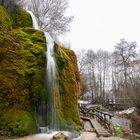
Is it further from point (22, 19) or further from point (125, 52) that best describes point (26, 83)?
point (125, 52)

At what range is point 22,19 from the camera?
16312mm

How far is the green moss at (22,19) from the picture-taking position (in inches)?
635

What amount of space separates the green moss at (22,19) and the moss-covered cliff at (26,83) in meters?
2.93

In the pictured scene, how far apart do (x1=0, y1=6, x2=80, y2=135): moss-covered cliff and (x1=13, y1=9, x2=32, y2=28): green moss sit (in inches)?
116

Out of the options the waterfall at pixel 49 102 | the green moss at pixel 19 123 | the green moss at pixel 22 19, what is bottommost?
the green moss at pixel 19 123

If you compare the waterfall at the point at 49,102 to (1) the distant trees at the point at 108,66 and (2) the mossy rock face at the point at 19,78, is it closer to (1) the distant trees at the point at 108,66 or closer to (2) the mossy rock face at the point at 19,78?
(2) the mossy rock face at the point at 19,78

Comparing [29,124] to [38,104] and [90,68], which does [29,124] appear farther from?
[90,68]

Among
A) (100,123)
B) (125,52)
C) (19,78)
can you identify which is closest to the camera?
(19,78)

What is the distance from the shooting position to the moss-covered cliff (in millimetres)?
10203

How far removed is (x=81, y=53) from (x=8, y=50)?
4664cm

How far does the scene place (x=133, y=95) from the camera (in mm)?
23422

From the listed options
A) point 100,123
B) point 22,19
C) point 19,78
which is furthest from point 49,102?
point 22,19

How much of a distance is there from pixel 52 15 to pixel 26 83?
15.6 m

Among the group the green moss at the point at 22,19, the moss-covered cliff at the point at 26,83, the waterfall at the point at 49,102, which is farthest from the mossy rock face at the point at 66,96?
the green moss at the point at 22,19
